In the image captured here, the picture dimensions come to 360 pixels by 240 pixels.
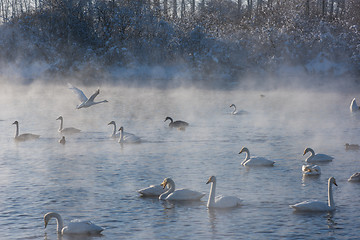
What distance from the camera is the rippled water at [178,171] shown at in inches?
532

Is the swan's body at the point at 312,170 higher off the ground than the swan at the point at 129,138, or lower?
lower

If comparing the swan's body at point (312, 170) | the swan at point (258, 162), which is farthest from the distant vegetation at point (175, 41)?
the swan's body at point (312, 170)

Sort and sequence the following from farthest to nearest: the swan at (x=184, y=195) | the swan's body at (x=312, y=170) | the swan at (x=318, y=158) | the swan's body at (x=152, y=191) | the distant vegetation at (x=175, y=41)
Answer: the distant vegetation at (x=175, y=41) → the swan at (x=318, y=158) → the swan's body at (x=312, y=170) → the swan's body at (x=152, y=191) → the swan at (x=184, y=195)

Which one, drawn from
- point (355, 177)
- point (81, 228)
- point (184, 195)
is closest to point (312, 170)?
point (355, 177)

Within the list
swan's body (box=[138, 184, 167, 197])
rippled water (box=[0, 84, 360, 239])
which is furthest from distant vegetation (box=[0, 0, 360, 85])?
swan's body (box=[138, 184, 167, 197])

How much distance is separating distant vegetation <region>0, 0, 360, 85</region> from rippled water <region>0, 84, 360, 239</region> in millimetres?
18778

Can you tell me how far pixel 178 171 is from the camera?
Result: 19.6 metres

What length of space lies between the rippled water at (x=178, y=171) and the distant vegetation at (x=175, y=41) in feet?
61.6

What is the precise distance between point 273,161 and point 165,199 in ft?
19.0

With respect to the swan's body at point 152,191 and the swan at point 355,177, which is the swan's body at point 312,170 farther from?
the swan's body at point 152,191

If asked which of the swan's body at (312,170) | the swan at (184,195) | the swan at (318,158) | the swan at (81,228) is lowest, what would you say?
the swan at (81,228)

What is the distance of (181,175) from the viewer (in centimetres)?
1894

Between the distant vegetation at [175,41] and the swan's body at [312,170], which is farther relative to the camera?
the distant vegetation at [175,41]

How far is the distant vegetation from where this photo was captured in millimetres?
58312
